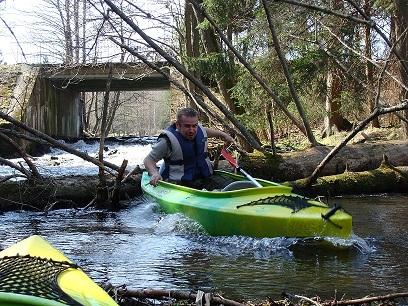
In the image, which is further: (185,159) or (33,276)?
(185,159)

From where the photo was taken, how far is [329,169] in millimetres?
9820

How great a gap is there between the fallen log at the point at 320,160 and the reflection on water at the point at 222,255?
1917 mm

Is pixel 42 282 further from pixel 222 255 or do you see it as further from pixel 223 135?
pixel 223 135

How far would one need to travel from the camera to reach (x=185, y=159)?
7.14 metres

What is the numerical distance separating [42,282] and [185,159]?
473 centimetres

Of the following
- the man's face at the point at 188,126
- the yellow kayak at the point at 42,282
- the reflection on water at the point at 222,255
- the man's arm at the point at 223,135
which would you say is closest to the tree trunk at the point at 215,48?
the man's arm at the point at 223,135

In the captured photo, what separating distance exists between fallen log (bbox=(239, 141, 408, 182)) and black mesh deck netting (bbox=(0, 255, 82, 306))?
21.0ft

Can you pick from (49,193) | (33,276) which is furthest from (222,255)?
(49,193)

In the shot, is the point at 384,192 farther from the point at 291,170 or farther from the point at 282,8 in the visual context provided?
the point at 282,8

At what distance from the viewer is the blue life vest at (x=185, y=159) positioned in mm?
7031

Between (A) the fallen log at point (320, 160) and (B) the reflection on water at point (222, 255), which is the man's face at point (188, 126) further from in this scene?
(A) the fallen log at point (320, 160)

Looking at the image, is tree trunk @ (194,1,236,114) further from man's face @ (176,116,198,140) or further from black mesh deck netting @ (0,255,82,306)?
black mesh deck netting @ (0,255,82,306)

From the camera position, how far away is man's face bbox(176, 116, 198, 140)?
6832mm

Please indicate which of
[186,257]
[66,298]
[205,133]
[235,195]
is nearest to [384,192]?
[205,133]
